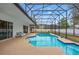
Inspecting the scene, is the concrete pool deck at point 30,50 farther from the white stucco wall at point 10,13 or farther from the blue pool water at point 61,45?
the white stucco wall at point 10,13

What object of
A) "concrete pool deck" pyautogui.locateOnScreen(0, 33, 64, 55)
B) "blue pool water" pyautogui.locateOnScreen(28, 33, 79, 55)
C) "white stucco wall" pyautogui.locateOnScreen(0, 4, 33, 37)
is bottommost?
"blue pool water" pyautogui.locateOnScreen(28, 33, 79, 55)

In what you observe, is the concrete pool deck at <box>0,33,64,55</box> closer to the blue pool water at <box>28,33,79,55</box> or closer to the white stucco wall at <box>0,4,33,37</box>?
the blue pool water at <box>28,33,79,55</box>

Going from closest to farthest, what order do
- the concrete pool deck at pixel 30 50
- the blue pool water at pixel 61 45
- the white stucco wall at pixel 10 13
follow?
the concrete pool deck at pixel 30 50 < the white stucco wall at pixel 10 13 < the blue pool water at pixel 61 45

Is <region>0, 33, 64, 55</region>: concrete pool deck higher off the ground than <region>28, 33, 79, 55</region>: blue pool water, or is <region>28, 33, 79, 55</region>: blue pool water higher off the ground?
<region>0, 33, 64, 55</region>: concrete pool deck

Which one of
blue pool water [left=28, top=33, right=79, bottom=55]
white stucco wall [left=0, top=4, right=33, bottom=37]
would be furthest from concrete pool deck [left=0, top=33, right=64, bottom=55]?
white stucco wall [left=0, top=4, right=33, bottom=37]

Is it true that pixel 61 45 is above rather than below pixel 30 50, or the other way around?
below

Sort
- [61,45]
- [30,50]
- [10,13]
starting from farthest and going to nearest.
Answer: [10,13] → [61,45] → [30,50]

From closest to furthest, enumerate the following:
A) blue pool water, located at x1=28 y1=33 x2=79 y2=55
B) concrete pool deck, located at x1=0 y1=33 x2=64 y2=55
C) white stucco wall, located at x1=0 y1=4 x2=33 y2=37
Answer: concrete pool deck, located at x1=0 y1=33 x2=64 y2=55, white stucco wall, located at x1=0 y1=4 x2=33 y2=37, blue pool water, located at x1=28 y1=33 x2=79 y2=55

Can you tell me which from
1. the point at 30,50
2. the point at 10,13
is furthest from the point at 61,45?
the point at 30,50

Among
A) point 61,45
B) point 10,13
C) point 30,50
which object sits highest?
point 10,13

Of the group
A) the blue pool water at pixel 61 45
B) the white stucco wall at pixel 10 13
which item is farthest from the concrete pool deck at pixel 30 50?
the white stucco wall at pixel 10 13

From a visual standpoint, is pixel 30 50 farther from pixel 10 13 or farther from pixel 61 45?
pixel 10 13
